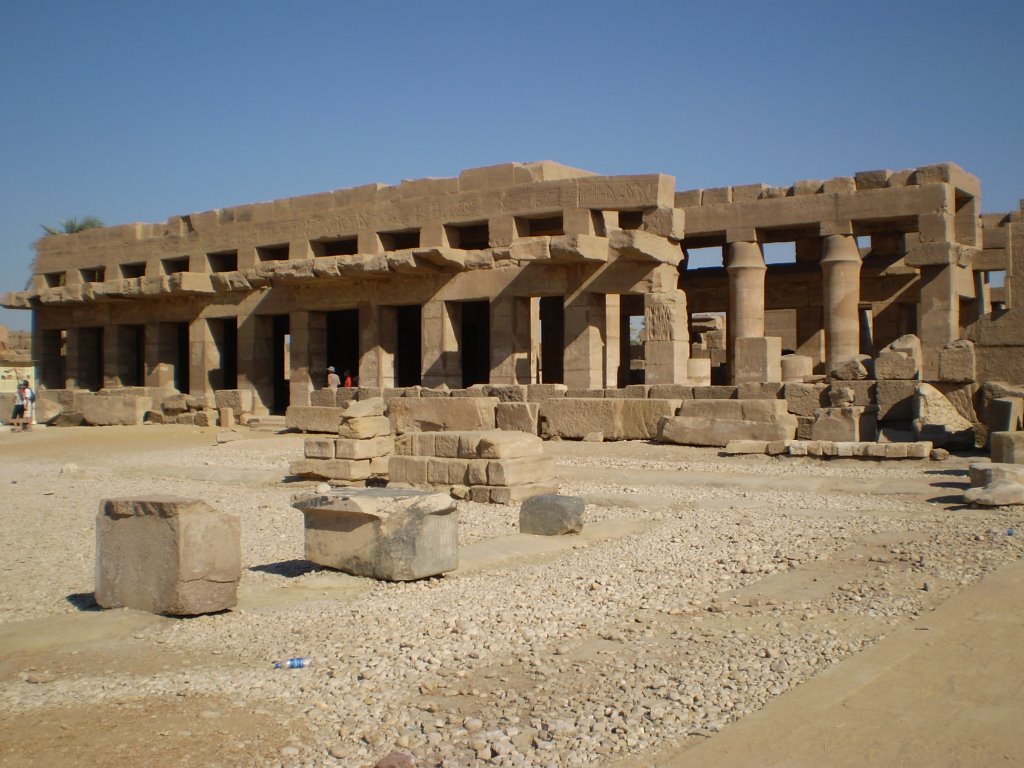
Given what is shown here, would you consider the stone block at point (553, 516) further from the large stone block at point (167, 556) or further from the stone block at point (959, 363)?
the stone block at point (959, 363)

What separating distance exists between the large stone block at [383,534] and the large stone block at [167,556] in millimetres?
972

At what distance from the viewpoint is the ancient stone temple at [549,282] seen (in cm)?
1795

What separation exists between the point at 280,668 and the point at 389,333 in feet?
57.8

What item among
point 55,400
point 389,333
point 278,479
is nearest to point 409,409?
point 278,479

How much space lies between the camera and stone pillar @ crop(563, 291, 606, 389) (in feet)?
61.7

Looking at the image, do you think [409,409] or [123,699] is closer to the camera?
[123,699]

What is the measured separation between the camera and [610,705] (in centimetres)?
407

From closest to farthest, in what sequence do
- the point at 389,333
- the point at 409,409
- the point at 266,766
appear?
the point at 266,766
the point at 409,409
the point at 389,333

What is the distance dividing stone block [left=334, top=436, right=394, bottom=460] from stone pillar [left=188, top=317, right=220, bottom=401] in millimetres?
14352

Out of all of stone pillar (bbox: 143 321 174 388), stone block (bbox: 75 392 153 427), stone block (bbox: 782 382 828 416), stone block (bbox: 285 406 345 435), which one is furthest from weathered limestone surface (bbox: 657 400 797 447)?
stone pillar (bbox: 143 321 174 388)

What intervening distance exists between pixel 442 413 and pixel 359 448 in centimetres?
420

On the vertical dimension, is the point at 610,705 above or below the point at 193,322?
below

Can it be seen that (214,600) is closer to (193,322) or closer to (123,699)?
(123,699)

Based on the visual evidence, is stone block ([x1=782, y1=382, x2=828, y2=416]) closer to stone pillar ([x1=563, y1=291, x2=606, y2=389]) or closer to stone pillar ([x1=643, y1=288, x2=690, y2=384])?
stone pillar ([x1=643, y1=288, x2=690, y2=384])
